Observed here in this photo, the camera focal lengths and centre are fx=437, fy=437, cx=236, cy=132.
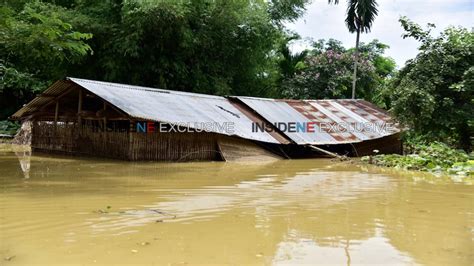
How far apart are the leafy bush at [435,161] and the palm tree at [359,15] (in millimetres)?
9545

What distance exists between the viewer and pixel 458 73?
13.3 m

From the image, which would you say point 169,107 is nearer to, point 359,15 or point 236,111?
point 236,111

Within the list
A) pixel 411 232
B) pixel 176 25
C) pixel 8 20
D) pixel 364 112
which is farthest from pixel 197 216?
pixel 364 112

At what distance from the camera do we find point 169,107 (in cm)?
1252

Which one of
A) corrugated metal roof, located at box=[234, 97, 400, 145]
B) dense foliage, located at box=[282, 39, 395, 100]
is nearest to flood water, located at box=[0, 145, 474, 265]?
corrugated metal roof, located at box=[234, 97, 400, 145]

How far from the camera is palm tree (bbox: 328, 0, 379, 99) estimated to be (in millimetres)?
21234

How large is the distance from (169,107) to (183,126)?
4.27 feet

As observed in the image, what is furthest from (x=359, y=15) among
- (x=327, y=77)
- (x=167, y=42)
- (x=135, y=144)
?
(x=135, y=144)

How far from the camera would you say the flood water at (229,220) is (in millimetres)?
3682

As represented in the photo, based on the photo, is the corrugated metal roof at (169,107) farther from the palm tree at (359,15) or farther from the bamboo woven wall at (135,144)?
the palm tree at (359,15)

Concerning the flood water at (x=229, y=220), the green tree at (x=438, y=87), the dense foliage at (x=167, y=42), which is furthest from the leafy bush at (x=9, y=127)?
the green tree at (x=438, y=87)

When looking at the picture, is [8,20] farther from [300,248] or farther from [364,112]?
[364,112]

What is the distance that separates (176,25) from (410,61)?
847 centimetres

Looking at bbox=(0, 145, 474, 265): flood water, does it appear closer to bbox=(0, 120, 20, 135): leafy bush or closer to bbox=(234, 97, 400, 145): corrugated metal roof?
bbox=(234, 97, 400, 145): corrugated metal roof
